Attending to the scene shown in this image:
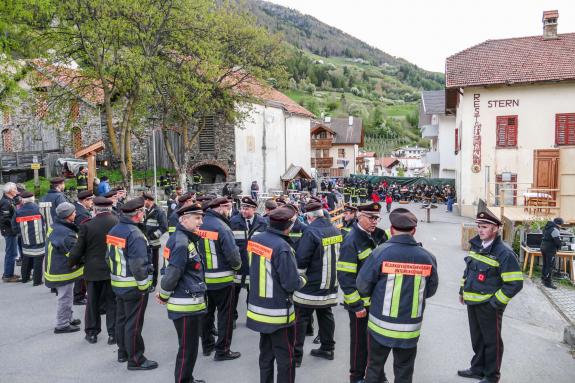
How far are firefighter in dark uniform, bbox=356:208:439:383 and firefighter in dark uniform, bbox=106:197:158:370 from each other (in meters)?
2.68

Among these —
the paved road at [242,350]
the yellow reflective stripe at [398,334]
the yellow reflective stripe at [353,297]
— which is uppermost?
the yellow reflective stripe at [353,297]

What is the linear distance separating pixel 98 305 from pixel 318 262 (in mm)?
3337

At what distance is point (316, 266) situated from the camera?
5.95m

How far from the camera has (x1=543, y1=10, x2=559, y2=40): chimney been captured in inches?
1050

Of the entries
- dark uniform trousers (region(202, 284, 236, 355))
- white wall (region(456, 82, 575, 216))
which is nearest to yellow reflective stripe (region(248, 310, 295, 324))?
dark uniform trousers (region(202, 284, 236, 355))

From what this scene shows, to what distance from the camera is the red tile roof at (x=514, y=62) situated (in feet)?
80.1

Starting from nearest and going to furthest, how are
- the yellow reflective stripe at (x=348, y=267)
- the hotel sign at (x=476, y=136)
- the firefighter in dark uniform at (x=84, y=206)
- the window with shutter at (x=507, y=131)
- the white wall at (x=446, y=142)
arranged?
the yellow reflective stripe at (x=348, y=267), the firefighter in dark uniform at (x=84, y=206), the window with shutter at (x=507, y=131), the hotel sign at (x=476, y=136), the white wall at (x=446, y=142)

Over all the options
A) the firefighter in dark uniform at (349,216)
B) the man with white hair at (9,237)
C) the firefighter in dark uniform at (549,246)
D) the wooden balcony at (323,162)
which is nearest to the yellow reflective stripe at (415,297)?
the firefighter in dark uniform at (349,216)

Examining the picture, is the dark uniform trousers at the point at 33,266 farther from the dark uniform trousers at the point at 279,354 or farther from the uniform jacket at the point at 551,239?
the uniform jacket at the point at 551,239

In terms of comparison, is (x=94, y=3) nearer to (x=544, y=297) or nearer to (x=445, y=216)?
(x=544, y=297)

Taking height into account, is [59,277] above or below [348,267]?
below

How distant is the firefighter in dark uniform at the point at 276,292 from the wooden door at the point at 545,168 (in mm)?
23809

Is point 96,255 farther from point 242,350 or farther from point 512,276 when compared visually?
point 512,276

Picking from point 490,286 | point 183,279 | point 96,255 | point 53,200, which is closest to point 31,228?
point 53,200
